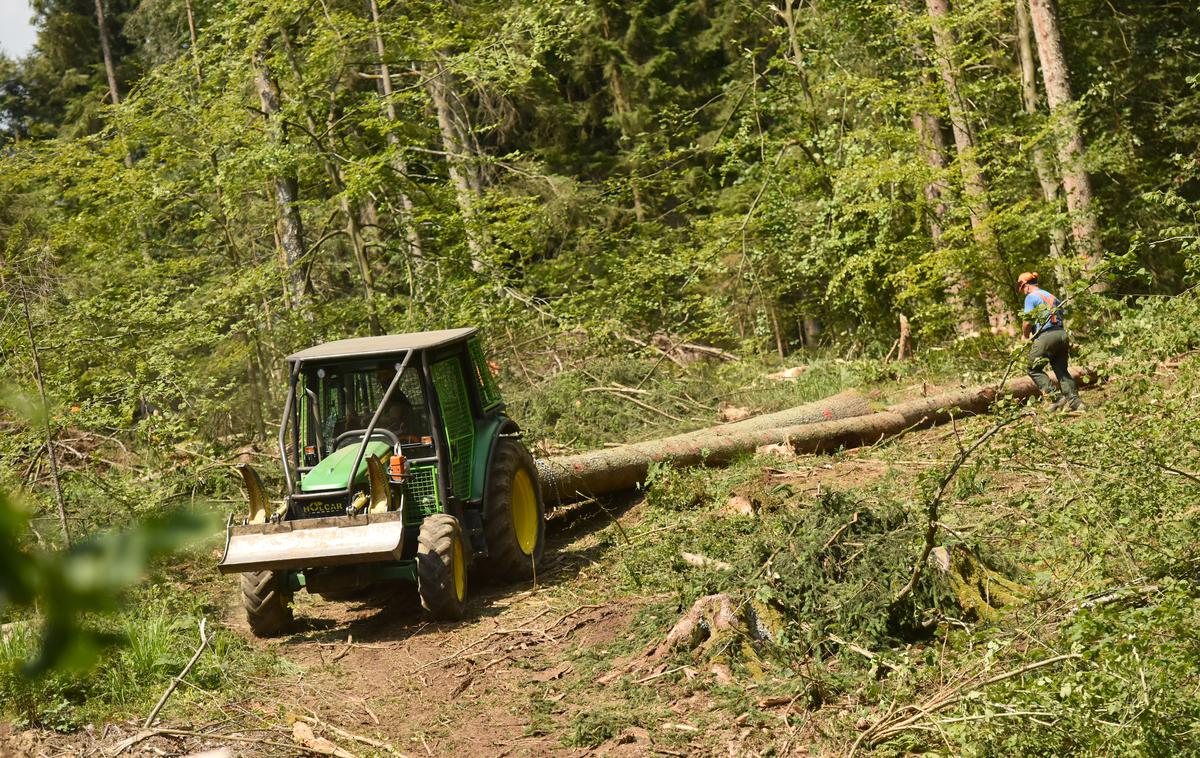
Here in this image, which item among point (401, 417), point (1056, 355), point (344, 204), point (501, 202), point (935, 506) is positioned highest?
point (344, 204)

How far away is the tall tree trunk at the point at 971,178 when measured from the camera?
15.5 meters

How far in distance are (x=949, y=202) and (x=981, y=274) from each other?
112cm

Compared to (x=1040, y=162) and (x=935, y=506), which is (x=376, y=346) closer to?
(x=935, y=506)

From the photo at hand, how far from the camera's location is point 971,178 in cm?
1599

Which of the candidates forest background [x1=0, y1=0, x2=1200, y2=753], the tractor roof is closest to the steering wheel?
the tractor roof

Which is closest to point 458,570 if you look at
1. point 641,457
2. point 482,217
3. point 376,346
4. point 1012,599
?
point 376,346

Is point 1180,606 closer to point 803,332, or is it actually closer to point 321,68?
point 321,68

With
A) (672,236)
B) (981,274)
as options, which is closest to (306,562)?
(981,274)

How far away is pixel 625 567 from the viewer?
898 centimetres

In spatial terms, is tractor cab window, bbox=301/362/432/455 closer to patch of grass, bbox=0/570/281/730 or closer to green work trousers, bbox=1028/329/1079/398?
patch of grass, bbox=0/570/281/730

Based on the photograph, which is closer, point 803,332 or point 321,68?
point 321,68

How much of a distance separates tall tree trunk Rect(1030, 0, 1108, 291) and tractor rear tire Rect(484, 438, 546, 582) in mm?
9658

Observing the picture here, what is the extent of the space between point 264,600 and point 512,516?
213 centimetres

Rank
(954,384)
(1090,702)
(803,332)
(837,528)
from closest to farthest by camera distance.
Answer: (1090,702) → (837,528) → (954,384) → (803,332)
